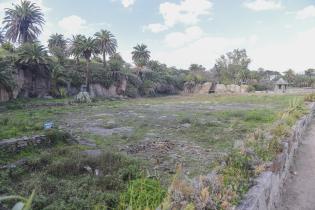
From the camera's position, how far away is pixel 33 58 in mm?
30219

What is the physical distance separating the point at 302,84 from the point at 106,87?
50563 mm

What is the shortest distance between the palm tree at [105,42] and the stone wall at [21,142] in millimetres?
37177

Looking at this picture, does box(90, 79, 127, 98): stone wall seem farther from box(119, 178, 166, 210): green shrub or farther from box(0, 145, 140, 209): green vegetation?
box(119, 178, 166, 210): green shrub

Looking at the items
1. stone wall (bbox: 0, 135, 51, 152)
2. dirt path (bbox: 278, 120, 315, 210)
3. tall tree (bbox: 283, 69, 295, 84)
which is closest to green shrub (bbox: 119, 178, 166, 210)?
dirt path (bbox: 278, 120, 315, 210)

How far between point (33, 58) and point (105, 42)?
16372 mm

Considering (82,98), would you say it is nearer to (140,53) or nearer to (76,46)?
(76,46)

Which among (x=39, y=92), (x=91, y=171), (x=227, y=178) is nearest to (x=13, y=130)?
(x=91, y=171)

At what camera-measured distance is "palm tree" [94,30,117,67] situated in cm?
4422

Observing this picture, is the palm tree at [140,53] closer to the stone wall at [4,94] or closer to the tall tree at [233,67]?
the tall tree at [233,67]

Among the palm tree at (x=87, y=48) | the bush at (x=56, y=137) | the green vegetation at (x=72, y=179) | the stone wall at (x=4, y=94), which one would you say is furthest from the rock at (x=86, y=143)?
the palm tree at (x=87, y=48)

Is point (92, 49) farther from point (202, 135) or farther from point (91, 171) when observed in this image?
point (91, 171)

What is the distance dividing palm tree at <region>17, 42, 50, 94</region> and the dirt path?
30.2m

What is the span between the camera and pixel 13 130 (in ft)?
34.4

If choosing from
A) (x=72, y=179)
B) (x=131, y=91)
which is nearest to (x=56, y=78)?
(x=131, y=91)
